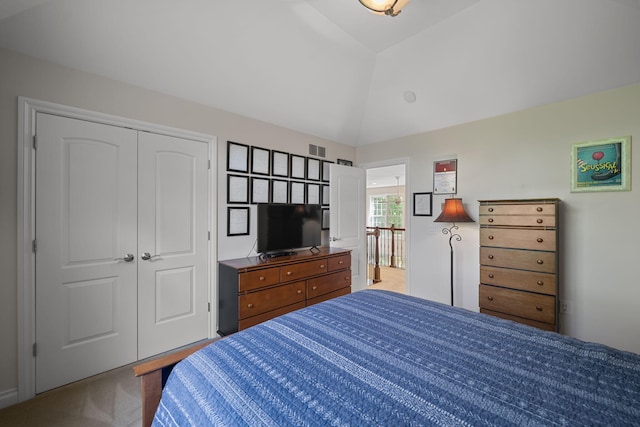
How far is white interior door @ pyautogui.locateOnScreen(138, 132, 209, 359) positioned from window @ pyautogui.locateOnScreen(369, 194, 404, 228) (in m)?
7.59

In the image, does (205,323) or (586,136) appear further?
(205,323)

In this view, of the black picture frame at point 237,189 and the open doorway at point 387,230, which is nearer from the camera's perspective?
the black picture frame at point 237,189

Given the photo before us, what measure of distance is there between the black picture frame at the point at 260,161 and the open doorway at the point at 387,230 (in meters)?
2.01

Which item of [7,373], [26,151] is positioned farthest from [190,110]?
[7,373]

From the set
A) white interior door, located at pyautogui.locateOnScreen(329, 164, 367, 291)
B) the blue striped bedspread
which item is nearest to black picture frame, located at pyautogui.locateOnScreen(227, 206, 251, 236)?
white interior door, located at pyautogui.locateOnScreen(329, 164, 367, 291)

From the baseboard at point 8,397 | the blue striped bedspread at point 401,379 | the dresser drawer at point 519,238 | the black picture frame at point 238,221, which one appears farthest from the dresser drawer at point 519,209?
the baseboard at point 8,397

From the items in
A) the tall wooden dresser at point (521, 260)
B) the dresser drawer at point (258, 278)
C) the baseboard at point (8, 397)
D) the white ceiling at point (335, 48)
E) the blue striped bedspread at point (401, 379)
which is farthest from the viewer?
the dresser drawer at point (258, 278)

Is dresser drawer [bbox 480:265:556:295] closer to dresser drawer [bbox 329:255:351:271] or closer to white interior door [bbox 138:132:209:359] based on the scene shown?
dresser drawer [bbox 329:255:351:271]

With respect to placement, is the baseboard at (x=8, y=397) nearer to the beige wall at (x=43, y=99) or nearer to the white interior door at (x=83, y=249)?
the beige wall at (x=43, y=99)

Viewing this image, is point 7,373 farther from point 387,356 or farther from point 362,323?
point 387,356

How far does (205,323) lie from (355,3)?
3317 mm

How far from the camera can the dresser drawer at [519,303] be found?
2.39m

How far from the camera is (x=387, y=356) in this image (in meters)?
1.11

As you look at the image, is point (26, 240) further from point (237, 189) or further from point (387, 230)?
point (387, 230)
